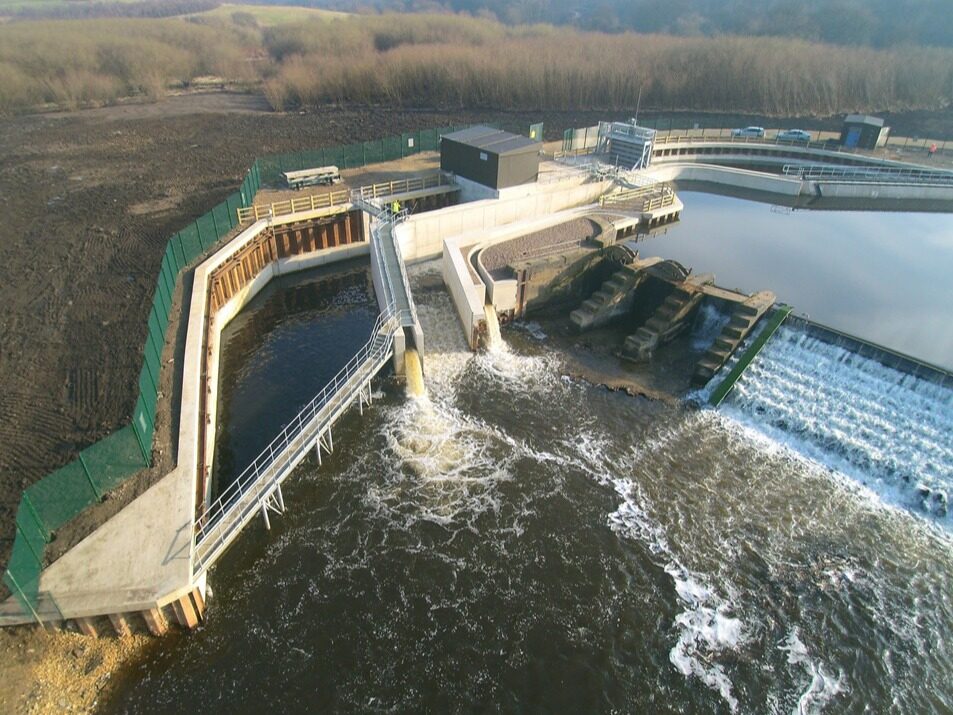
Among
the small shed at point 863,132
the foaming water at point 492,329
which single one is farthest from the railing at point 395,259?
the small shed at point 863,132

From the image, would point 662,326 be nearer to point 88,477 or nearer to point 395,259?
point 395,259

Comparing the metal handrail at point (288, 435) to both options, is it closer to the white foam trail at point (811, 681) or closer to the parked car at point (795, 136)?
the white foam trail at point (811, 681)

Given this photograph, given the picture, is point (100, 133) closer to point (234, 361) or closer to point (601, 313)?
point (234, 361)

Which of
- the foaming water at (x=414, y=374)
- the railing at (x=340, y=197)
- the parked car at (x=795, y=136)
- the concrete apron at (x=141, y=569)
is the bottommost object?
the foaming water at (x=414, y=374)

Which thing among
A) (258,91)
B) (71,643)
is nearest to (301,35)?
(258,91)

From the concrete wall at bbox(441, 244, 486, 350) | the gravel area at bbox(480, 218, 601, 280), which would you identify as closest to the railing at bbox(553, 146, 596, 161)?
the gravel area at bbox(480, 218, 601, 280)

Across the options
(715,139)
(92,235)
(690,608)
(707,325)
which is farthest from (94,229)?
(715,139)

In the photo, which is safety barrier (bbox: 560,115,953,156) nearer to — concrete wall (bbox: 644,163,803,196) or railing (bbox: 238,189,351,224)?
concrete wall (bbox: 644,163,803,196)
